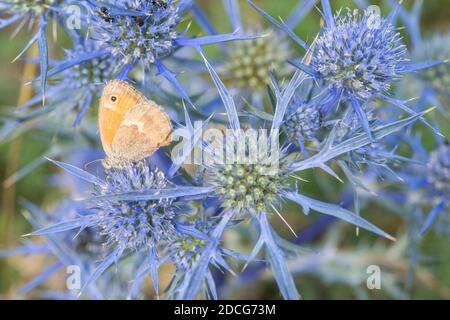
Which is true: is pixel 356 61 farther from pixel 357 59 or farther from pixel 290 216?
pixel 290 216

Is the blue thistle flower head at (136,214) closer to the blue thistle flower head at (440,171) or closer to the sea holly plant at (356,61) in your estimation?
the sea holly plant at (356,61)

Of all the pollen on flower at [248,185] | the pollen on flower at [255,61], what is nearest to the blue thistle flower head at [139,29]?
the pollen on flower at [248,185]

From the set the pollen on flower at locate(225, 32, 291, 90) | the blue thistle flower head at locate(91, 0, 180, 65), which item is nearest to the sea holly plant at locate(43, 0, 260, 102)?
the blue thistle flower head at locate(91, 0, 180, 65)

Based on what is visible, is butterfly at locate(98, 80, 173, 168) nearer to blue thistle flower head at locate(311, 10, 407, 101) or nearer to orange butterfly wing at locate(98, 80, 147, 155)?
orange butterfly wing at locate(98, 80, 147, 155)

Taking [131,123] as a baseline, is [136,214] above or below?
below

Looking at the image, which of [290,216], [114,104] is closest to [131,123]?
[114,104]
